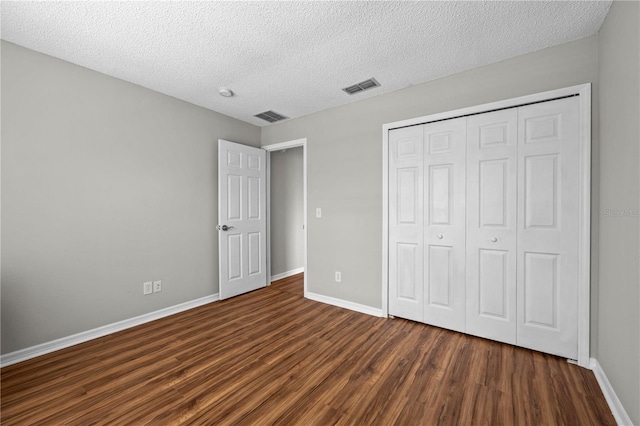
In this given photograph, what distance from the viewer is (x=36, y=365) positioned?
83.2 inches

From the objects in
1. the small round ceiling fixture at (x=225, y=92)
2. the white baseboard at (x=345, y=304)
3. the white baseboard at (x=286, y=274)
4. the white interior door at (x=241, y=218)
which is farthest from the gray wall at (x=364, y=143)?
the white baseboard at (x=286, y=274)

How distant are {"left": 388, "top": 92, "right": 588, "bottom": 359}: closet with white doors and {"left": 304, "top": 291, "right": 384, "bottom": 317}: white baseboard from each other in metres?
0.21

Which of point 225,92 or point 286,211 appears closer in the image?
point 225,92

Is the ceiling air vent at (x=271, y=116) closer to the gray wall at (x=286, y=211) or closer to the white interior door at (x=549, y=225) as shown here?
the gray wall at (x=286, y=211)

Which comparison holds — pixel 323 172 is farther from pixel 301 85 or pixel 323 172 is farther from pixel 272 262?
pixel 272 262

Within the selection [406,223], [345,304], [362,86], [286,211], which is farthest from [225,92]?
[345,304]

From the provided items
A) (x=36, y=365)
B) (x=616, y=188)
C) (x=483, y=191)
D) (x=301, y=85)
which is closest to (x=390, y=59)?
(x=301, y=85)

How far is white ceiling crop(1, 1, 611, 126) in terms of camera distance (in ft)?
5.93

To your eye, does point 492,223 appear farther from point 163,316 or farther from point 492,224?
point 163,316

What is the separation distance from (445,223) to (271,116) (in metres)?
2.69

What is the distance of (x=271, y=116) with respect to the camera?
3.82 meters

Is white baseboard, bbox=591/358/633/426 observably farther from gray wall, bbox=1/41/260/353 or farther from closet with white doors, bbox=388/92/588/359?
gray wall, bbox=1/41/260/353

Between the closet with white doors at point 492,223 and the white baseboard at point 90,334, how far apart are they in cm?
249

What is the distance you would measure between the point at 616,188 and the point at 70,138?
4.21m
